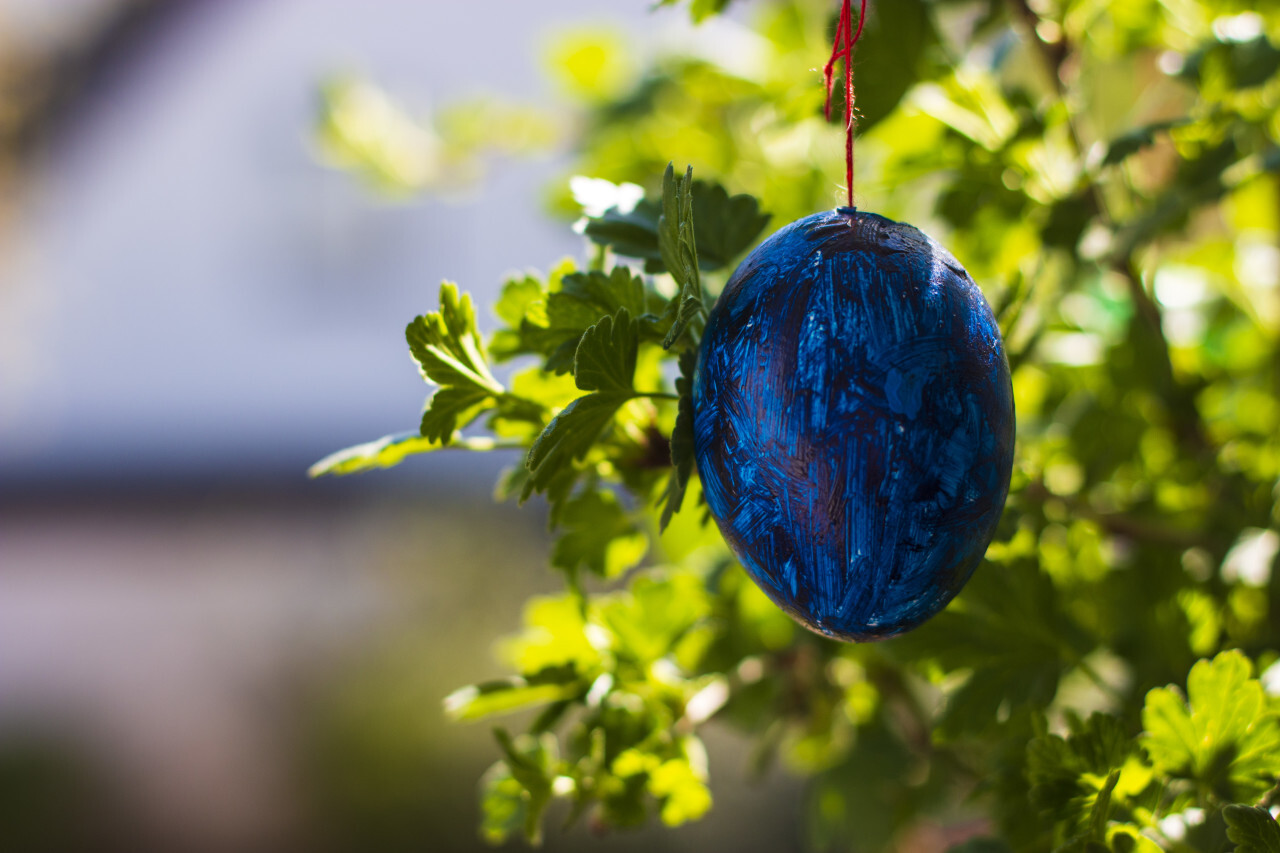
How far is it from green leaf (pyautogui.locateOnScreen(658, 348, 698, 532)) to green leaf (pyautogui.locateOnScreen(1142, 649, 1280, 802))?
178 millimetres

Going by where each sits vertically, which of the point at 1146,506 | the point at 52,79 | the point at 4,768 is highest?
the point at 52,79

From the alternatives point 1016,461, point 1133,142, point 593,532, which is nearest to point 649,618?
point 593,532

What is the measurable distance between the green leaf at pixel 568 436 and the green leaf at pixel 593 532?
0.05 metres

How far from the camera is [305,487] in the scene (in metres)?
2.01

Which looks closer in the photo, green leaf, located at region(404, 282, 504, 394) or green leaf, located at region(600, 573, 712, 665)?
green leaf, located at region(404, 282, 504, 394)

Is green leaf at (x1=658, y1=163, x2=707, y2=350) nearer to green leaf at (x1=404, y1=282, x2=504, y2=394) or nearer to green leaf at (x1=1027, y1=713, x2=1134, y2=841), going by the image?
green leaf at (x1=404, y1=282, x2=504, y2=394)

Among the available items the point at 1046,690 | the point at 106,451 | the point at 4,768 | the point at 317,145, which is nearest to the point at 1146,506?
the point at 1046,690

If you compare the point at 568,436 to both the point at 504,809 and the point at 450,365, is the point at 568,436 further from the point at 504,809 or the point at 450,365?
the point at 504,809

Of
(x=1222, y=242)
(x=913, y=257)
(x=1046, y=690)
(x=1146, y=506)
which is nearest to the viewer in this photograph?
(x=913, y=257)

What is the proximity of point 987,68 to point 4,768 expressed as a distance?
68.8 inches

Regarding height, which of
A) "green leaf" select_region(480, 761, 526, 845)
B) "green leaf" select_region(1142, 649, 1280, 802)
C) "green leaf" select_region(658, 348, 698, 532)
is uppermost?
"green leaf" select_region(658, 348, 698, 532)

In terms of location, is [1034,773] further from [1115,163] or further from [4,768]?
[4,768]

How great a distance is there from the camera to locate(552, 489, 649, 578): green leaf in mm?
400

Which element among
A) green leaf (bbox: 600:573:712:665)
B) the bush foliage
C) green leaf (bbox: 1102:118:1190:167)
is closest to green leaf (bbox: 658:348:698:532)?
the bush foliage
